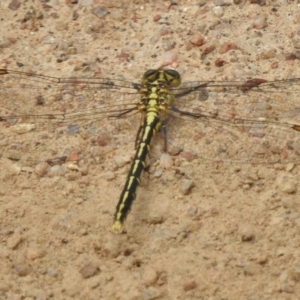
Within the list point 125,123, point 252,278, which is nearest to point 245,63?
point 125,123

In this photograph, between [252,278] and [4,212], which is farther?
[4,212]

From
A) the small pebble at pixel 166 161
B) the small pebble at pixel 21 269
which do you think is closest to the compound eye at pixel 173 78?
the small pebble at pixel 166 161

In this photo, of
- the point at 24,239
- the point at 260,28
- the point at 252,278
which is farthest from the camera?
the point at 260,28

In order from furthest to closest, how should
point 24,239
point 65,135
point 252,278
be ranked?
1. point 65,135
2. point 24,239
3. point 252,278

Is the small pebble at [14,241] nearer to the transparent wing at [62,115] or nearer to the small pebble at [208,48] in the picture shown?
the transparent wing at [62,115]

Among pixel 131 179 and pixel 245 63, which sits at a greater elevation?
pixel 245 63

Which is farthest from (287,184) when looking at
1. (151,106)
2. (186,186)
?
(151,106)

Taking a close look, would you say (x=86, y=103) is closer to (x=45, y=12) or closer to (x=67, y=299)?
(x=45, y=12)

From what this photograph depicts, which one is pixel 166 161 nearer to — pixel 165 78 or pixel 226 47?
pixel 165 78
